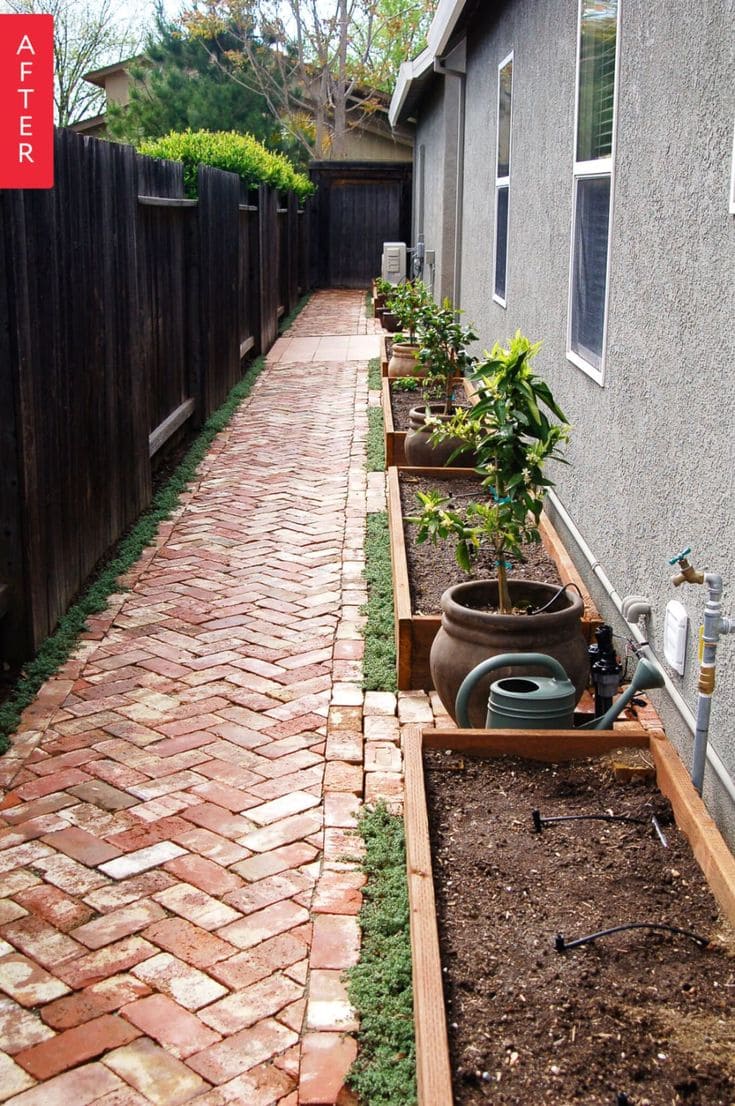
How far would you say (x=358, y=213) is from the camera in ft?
86.7

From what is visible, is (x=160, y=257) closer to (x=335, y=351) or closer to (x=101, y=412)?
(x=101, y=412)

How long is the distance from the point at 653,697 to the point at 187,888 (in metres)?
1.76

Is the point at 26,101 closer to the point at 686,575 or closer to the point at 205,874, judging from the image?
the point at 205,874

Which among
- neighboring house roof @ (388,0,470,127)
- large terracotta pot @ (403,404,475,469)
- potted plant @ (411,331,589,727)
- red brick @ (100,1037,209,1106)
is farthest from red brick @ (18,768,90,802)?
neighboring house roof @ (388,0,470,127)

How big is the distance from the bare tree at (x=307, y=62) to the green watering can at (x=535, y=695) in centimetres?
2790

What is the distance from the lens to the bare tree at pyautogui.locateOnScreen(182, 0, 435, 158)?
102 feet

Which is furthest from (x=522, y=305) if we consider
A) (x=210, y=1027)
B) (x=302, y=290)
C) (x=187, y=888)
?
(x=302, y=290)

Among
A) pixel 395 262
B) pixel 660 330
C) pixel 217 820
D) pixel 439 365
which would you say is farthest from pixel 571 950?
pixel 395 262

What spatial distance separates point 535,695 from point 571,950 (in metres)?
1.10

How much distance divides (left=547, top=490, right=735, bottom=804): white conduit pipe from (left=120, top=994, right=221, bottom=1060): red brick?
1431 mm

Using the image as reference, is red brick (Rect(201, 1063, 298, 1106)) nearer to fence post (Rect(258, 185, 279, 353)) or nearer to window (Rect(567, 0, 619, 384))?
window (Rect(567, 0, 619, 384))

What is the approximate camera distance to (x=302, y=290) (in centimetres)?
2423

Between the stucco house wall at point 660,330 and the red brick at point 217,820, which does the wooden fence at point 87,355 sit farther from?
the stucco house wall at point 660,330

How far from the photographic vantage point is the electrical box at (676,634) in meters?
3.63
